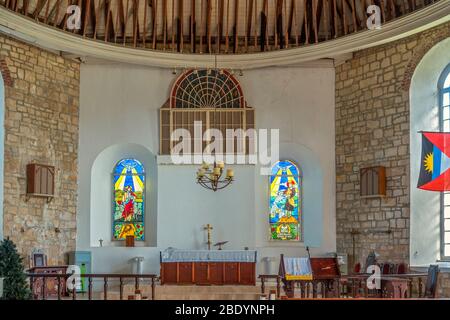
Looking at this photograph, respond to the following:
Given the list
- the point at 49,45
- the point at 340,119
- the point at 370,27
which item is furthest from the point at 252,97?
the point at 49,45

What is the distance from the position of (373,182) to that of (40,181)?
228 inches

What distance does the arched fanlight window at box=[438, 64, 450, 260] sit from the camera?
1134cm

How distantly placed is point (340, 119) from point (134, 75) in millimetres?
4082

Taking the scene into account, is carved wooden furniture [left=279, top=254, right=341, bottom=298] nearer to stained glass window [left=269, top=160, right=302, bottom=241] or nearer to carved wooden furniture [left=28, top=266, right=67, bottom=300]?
carved wooden furniture [left=28, top=266, right=67, bottom=300]

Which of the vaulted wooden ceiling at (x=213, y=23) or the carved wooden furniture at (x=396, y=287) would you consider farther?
the vaulted wooden ceiling at (x=213, y=23)

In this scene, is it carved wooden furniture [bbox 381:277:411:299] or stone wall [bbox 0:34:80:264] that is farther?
stone wall [bbox 0:34:80:264]

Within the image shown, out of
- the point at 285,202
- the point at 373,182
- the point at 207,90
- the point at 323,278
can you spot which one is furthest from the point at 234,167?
the point at 323,278

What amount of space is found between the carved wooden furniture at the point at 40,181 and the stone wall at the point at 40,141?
10 centimetres

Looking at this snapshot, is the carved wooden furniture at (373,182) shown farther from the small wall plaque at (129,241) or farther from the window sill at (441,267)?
the small wall plaque at (129,241)

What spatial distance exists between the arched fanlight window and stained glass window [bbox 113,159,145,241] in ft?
18.6

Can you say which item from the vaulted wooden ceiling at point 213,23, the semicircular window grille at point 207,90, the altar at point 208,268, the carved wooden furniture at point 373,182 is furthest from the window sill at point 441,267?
the semicircular window grille at point 207,90

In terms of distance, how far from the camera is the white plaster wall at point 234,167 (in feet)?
43.4

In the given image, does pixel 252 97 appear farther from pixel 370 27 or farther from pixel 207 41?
pixel 370 27

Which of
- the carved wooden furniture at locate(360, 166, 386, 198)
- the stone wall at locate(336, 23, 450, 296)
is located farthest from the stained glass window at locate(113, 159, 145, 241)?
the carved wooden furniture at locate(360, 166, 386, 198)
